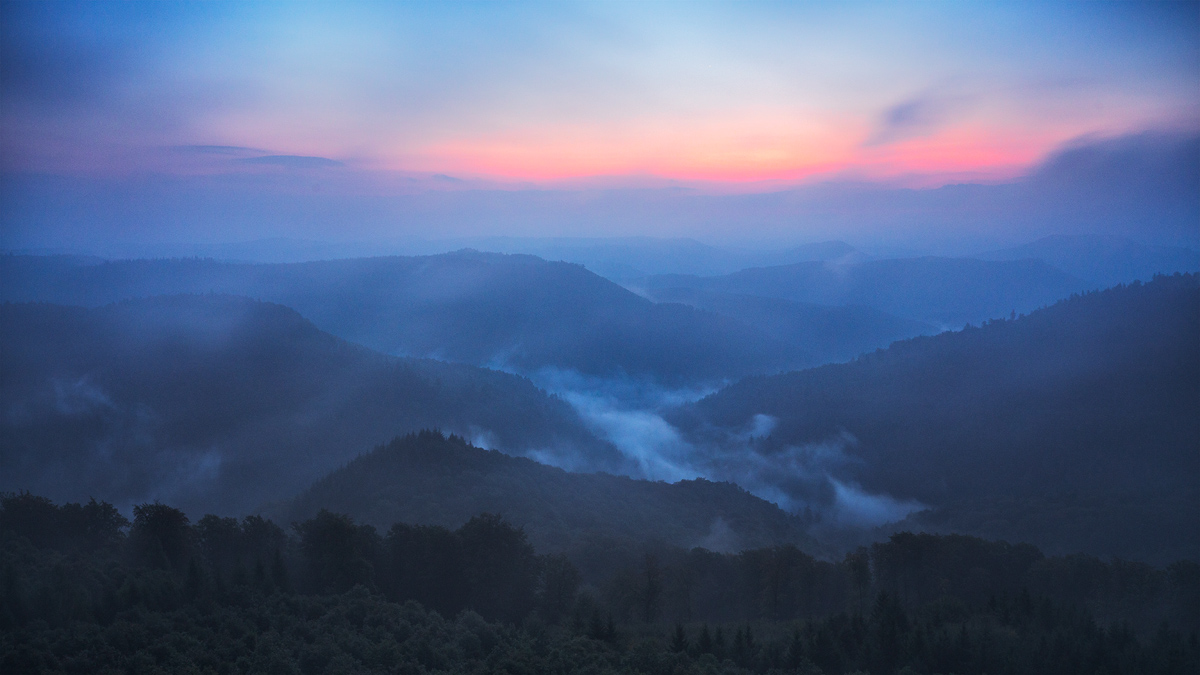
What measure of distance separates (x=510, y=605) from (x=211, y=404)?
104277 millimetres

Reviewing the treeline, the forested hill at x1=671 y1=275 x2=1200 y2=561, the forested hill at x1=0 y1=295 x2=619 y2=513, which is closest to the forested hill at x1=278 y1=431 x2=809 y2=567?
the treeline

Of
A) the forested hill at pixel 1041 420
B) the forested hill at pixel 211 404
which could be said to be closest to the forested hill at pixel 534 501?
the forested hill at pixel 211 404

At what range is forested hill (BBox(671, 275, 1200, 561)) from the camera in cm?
8319

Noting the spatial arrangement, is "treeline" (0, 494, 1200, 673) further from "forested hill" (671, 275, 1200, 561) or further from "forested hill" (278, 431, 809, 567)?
"forested hill" (671, 275, 1200, 561)

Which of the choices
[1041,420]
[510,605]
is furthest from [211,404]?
[1041,420]

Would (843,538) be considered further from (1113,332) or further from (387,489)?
(1113,332)

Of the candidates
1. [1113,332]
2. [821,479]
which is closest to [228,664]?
[821,479]

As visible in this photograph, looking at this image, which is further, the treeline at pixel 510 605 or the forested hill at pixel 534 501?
the forested hill at pixel 534 501

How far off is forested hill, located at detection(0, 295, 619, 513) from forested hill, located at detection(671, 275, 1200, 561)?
172 ft

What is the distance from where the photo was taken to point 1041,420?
370 feet

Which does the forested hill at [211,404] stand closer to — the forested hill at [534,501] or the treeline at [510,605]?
the forested hill at [534,501]

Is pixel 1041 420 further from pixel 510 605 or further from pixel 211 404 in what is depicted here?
pixel 211 404

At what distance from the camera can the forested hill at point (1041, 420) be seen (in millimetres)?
83188

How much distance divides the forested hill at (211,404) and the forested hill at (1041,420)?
5234cm
